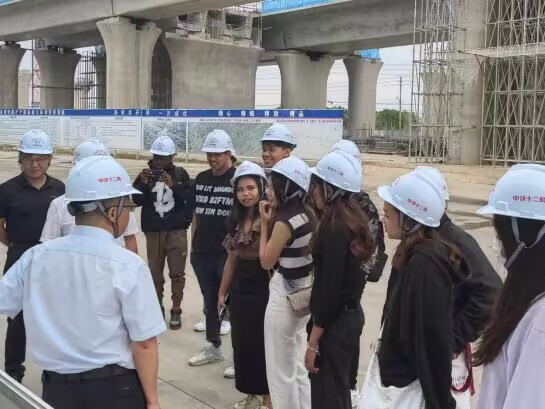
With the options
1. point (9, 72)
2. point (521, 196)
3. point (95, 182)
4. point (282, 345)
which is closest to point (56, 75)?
point (9, 72)

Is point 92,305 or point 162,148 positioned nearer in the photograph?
point 92,305

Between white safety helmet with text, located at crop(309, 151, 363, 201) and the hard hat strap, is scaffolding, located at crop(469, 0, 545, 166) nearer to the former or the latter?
white safety helmet with text, located at crop(309, 151, 363, 201)

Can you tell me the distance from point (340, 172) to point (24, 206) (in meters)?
2.32

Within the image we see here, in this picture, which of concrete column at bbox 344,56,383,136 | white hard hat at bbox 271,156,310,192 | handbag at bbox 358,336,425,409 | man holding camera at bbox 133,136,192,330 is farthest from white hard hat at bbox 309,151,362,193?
concrete column at bbox 344,56,383,136

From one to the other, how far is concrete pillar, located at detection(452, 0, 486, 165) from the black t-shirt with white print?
21716 millimetres

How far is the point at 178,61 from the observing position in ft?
116

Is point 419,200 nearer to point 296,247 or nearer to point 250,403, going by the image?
point 296,247

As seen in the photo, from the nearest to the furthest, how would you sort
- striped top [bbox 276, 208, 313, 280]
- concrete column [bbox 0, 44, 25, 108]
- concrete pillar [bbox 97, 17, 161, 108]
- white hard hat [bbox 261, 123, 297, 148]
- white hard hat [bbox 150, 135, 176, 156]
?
1. striped top [bbox 276, 208, 313, 280]
2. white hard hat [bbox 261, 123, 297, 148]
3. white hard hat [bbox 150, 135, 176, 156]
4. concrete pillar [bbox 97, 17, 161, 108]
5. concrete column [bbox 0, 44, 25, 108]

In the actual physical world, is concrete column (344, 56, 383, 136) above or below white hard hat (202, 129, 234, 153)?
above

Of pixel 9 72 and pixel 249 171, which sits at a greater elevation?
pixel 9 72

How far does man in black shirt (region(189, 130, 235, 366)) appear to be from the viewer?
16.3 ft

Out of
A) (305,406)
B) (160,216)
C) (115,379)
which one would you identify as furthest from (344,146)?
(115,379)

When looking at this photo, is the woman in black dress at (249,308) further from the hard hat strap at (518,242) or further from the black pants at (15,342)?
the hard hat strap at (518,242)

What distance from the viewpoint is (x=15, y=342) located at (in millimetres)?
4320
